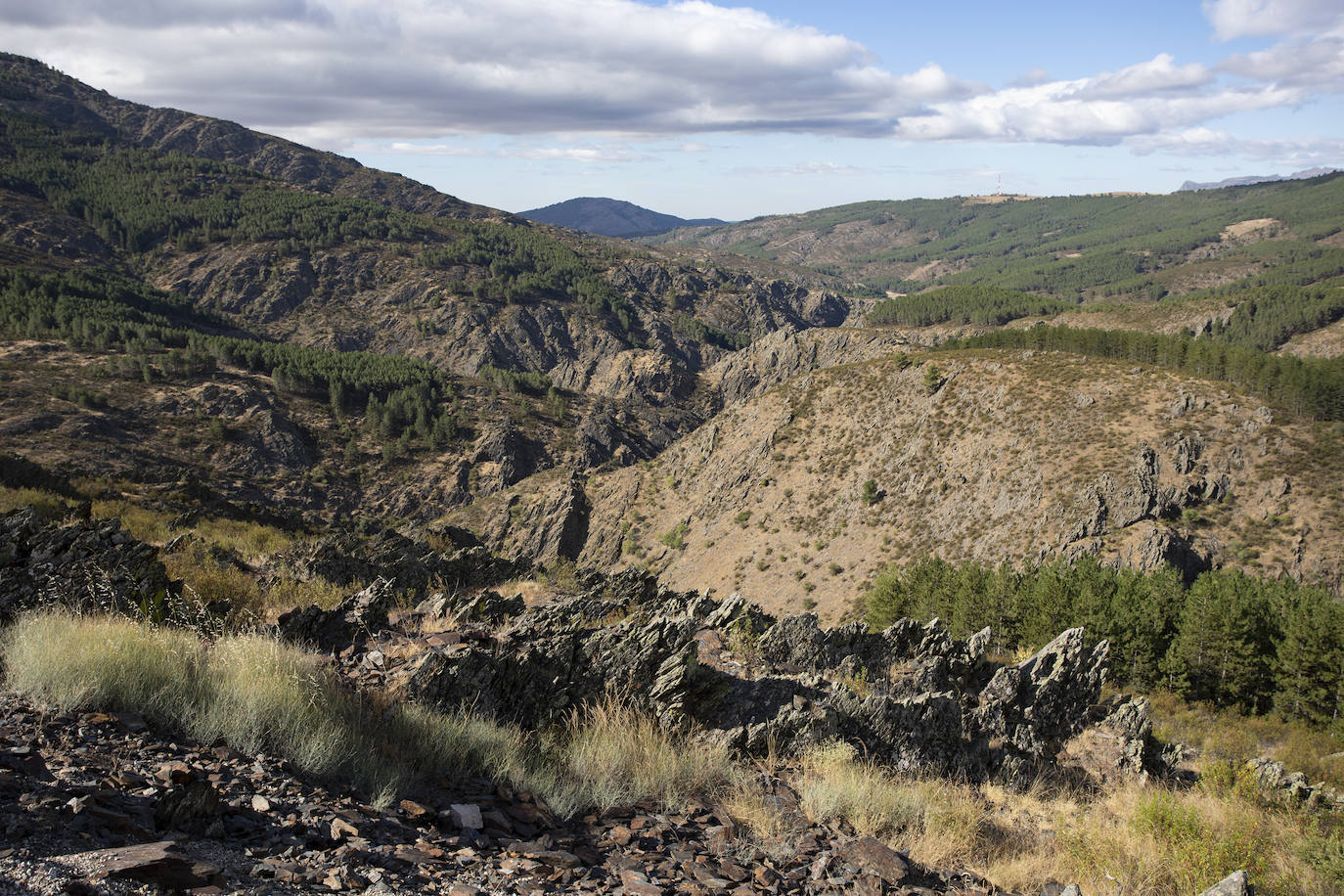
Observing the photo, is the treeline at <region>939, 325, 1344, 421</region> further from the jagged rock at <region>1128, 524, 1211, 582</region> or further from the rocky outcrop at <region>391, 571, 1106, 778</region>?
the rocky outcrop at <region>391, 571, 1106, 778</region>

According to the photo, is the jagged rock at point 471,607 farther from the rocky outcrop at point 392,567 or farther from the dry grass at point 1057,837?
the dry grass at point 1057,837

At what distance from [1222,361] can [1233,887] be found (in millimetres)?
77144

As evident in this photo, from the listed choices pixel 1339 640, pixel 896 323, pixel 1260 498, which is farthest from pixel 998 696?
pixel 896 323

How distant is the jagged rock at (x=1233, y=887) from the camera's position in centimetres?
552

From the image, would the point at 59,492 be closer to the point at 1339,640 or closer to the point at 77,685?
the point at 77,685

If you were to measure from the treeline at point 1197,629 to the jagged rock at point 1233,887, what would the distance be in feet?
81.9

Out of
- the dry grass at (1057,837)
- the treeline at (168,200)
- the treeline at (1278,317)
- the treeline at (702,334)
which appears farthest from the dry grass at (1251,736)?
the treeline at (168,200)

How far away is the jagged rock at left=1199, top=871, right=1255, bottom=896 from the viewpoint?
5520 millimetres

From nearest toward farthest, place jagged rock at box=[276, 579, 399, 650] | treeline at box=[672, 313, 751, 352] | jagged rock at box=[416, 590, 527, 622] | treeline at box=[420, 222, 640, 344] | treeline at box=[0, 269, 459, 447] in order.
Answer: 1. jagged rock at box=[276, 579, 399, 650]
2. jagged rock at box=[416, 590, 527, 622]
3. treeline at box=[0, 269, 459, 447]
4. treeline at box=[420, 222, 640, 344]
5. treeline at box=[672, 313, 751, 352]

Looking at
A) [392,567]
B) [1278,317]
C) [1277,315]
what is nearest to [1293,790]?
[392,567]

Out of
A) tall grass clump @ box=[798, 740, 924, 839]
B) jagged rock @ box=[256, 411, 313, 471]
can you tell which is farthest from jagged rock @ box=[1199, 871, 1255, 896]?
jagged rock @ box=[256, 411, 313, 471]

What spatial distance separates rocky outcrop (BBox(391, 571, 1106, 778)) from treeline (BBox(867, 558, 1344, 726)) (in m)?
18.2

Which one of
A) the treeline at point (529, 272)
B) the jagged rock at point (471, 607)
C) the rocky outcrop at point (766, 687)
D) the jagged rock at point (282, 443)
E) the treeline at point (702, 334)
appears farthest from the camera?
the treeline at point (702, 334)

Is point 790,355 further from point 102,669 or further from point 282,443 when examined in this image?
point 102,669
